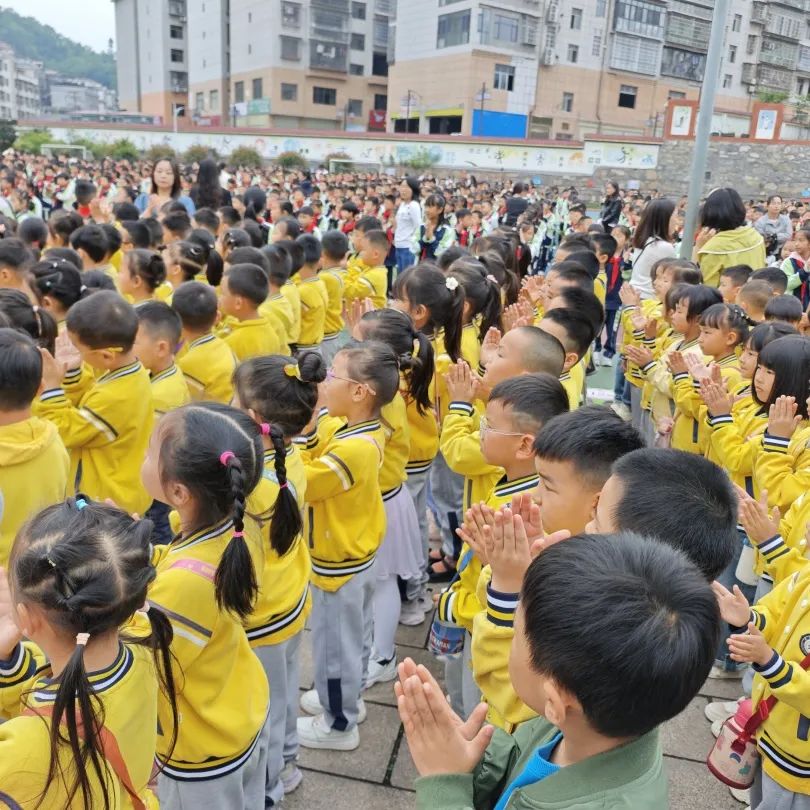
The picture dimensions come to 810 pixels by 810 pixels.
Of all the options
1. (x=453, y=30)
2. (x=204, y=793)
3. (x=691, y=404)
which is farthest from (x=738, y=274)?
(x=453, y=30)

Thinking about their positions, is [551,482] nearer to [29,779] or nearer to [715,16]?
[29,779]

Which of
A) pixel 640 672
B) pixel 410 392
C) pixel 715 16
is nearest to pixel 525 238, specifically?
pixel 715 16

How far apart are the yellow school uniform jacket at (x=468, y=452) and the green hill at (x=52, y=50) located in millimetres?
137547

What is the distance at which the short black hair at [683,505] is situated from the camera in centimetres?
150

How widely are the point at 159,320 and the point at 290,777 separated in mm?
1952

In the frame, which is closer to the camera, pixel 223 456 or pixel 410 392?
pixel 223 456

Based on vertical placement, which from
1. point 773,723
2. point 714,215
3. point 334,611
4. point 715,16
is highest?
point 715,16

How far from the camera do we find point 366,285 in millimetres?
6348

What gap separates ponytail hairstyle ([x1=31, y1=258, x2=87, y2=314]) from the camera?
3.59 meters

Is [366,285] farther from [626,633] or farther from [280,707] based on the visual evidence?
[626,633]

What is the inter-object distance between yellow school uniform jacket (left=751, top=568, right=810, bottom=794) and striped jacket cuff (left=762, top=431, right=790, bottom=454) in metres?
0.82

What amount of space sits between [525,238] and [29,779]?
789cm

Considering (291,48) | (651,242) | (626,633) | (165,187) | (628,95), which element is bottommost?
(626,633)

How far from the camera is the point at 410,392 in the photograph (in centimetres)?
305
